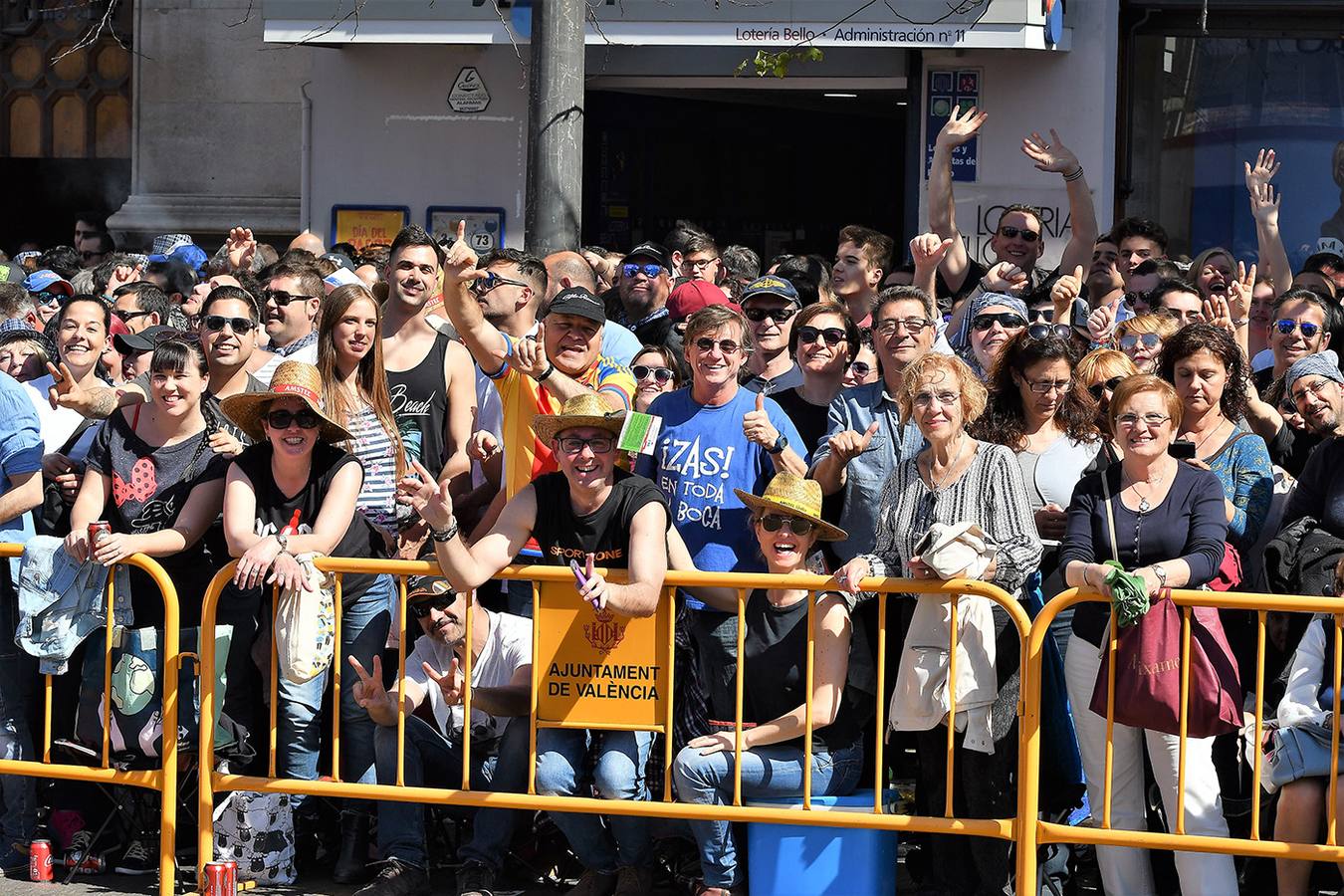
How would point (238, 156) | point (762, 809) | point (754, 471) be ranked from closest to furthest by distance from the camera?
point (762, 809), point (754, 471), point (238, 156)

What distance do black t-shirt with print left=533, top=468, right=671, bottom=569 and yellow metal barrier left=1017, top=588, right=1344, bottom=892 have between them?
147cm

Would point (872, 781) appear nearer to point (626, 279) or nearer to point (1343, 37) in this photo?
point (626, 279)

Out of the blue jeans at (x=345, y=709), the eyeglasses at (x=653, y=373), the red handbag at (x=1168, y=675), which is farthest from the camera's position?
the eyeglasses at (x=653, y=373)

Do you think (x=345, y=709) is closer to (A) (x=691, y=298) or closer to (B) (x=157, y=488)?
(B) (x=157, y=488)

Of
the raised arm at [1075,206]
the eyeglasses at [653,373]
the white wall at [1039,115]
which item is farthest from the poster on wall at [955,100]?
the eyeglasses at [653,373]

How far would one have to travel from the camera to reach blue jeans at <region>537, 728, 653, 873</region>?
6453 mm

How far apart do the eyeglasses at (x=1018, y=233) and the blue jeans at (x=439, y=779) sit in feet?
13.6

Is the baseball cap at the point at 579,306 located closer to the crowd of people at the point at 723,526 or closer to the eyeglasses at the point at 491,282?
the crowd of people at the point at 723,526

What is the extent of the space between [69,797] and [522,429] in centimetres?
231

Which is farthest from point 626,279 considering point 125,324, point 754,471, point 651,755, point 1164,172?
point 1164,172

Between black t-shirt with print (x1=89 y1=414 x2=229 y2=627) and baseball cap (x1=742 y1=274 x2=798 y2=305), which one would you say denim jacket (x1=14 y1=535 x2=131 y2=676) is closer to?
black t-shirt with print (x1=89 y1=414 x2=229 y2=627)

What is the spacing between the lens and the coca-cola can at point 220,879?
6.35 meters

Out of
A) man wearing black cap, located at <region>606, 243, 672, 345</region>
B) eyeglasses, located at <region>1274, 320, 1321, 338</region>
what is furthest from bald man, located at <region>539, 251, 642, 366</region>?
eyeglasses, located at <region>1274, 320, 1321, 338</region>

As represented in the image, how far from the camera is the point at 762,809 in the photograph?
20.6 feet
